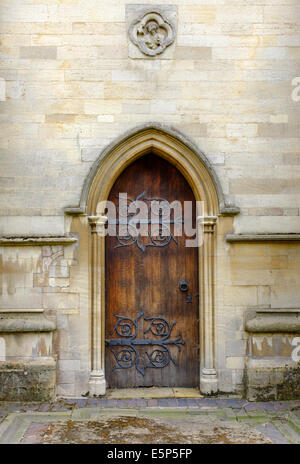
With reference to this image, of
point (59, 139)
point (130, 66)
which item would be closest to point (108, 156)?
point (59, 139)

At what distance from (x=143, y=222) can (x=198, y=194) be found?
2.47ft

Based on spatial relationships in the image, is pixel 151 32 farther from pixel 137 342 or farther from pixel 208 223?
pixel 137 342

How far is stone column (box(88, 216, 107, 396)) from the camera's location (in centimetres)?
563

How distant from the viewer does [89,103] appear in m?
5.76

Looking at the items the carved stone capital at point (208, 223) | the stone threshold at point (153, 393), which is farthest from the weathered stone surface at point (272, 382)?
the carved stone capital at point (208, 223)

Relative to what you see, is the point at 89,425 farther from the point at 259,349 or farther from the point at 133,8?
the point at 133,8

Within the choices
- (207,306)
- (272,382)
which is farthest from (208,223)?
(272,382)

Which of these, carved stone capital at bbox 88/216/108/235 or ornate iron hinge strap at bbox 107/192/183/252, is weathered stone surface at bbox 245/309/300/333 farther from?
carved stone capital at bbox 88/216/108/235

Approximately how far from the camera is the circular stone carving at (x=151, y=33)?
5793mm

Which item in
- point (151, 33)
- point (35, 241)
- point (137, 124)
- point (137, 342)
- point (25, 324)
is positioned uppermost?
point (151, 33)

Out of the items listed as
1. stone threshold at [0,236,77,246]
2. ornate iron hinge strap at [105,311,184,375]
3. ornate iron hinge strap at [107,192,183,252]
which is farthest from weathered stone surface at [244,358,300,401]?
stone threshold at [0,236,77,246]

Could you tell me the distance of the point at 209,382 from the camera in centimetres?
564

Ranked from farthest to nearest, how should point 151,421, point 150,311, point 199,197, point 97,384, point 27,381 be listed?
point 150,311 → point 199,197 → point 97,384 → point 27,381 → point 151,421

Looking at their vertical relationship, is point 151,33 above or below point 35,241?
above
